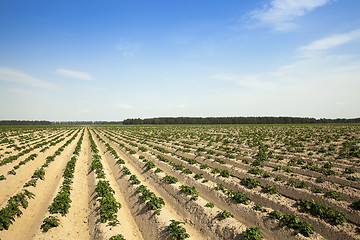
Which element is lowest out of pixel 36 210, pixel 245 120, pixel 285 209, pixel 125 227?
pixel 125 227

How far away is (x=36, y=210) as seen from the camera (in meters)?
10.3

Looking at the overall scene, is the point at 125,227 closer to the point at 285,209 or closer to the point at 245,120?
the point at 285,209

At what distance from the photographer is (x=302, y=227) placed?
7168 mm

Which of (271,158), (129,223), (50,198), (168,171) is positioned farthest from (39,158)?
(271,158)

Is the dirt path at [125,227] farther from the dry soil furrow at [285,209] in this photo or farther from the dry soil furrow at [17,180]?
the dry soil furrow at [17,180]

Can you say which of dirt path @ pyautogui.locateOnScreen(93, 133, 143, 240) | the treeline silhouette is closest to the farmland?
dirt path @ pyautogui.locateOnScreen(93, 133, 143, 240)

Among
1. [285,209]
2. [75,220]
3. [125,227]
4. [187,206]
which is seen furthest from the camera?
[187,206]

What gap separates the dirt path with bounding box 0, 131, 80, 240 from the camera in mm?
8219

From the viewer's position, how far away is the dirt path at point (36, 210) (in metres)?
8.22

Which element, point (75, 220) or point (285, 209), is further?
point (75, 220)

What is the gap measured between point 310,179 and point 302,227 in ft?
21.3

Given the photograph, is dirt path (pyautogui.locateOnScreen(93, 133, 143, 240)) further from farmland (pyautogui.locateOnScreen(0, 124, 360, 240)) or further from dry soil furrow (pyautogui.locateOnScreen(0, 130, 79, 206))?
dry soil furrow (pyautogui.locateOnScreen(0, 130, 79, 206))

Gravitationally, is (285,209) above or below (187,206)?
above

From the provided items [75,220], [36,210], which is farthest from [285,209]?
[36,210]
